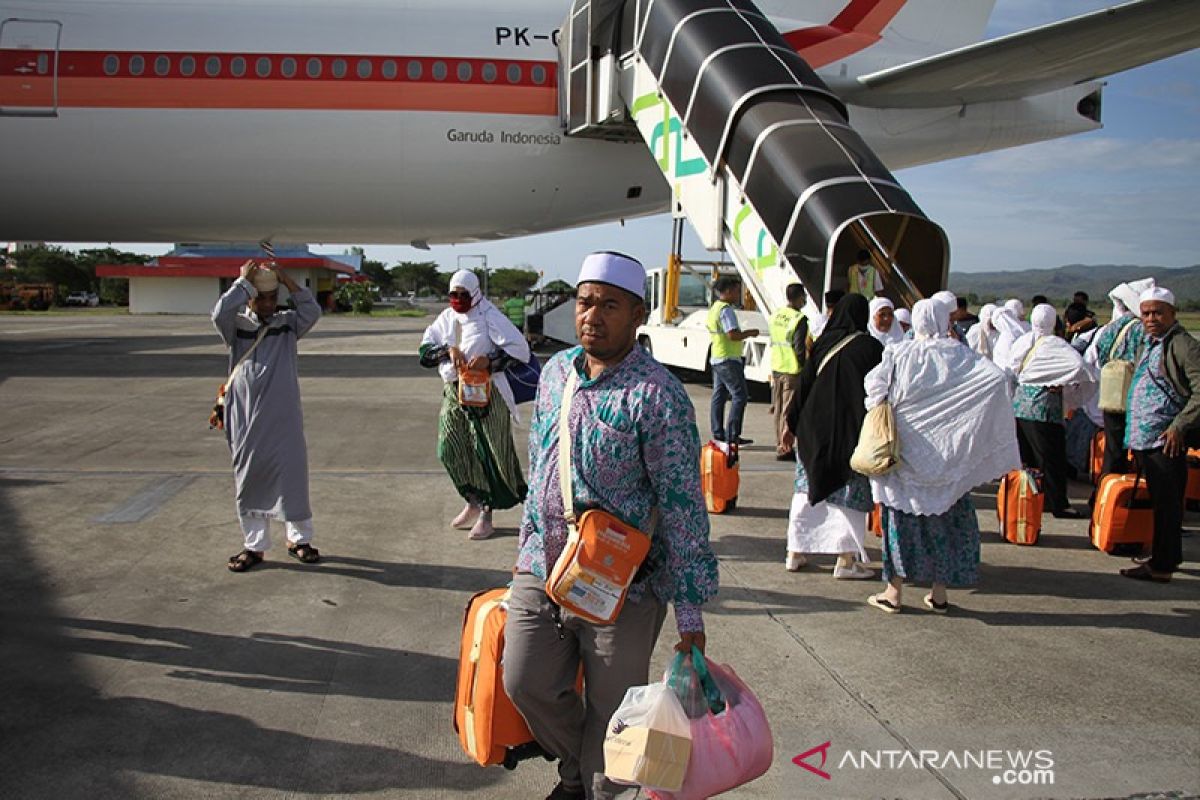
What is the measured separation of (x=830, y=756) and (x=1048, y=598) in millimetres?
2586

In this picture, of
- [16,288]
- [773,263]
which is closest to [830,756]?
[773,263]

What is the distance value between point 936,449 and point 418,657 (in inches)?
111

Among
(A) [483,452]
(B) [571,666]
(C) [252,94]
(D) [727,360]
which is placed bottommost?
(B) [571,666]

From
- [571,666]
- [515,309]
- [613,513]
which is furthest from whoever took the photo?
[515,309]

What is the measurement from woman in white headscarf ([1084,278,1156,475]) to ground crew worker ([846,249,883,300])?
2.21 metres

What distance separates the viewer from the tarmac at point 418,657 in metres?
3.27

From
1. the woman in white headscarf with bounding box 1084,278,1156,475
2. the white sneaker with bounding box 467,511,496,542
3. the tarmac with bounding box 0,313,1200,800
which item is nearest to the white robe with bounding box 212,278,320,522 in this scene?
the tarmac with bounding box 0,313,1200,800

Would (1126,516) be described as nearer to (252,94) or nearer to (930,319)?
(930,319)

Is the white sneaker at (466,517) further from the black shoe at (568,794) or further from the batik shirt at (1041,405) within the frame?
the batik shirt at (1041,405)

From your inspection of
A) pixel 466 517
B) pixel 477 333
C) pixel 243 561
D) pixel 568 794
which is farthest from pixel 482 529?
pixel 568 794

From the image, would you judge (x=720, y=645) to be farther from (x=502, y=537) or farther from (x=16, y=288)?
(x=16, y=288)

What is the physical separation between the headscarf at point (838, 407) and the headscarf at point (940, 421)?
0.42m

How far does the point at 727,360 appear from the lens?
9.15 m

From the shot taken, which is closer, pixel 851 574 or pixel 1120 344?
pixel 851 574
